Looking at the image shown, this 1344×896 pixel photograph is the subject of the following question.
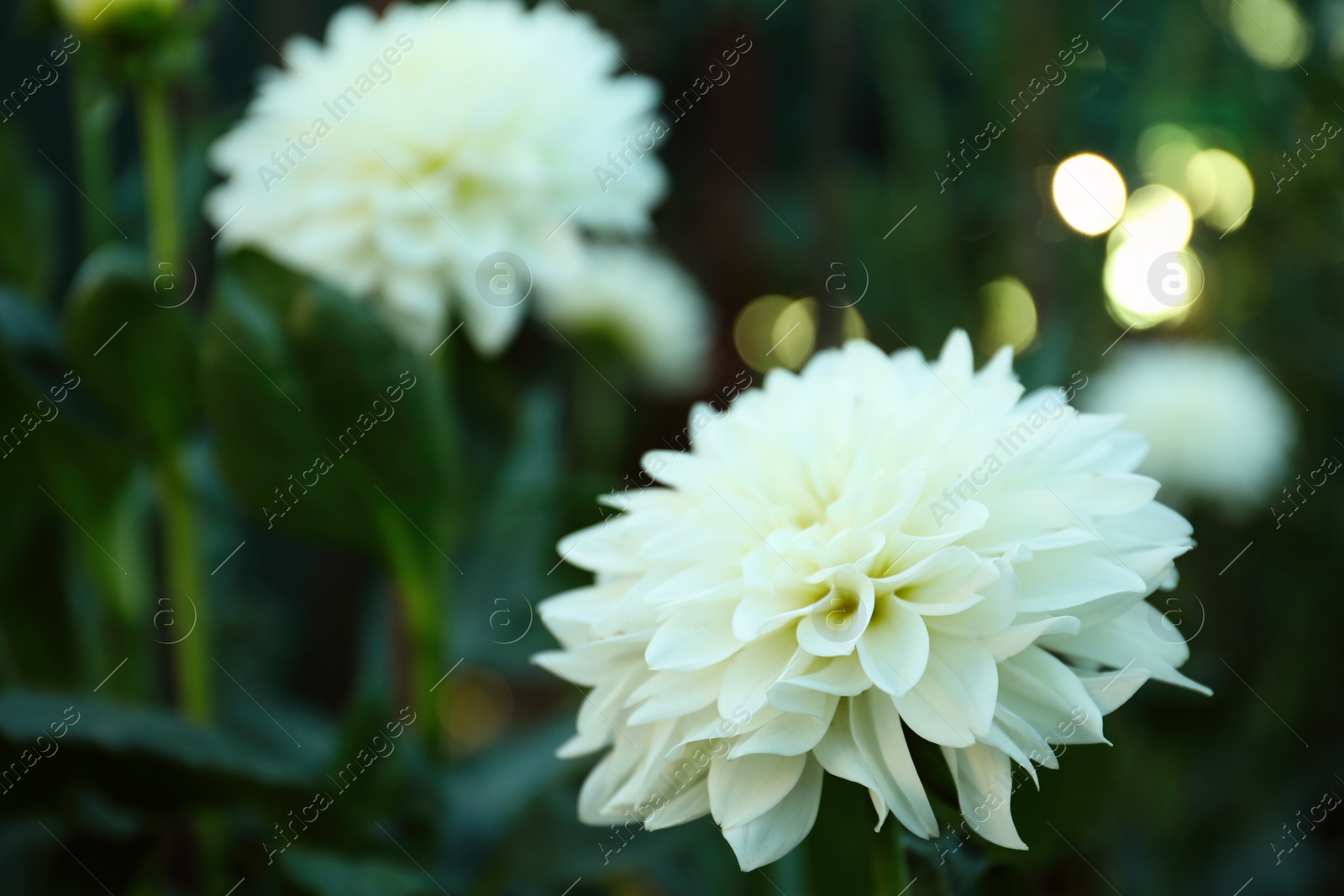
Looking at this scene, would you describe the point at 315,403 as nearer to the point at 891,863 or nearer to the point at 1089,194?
the point at 891,863

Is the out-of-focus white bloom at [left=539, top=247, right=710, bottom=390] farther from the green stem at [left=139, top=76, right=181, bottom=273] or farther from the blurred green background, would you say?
the green stem at [left=139, top=76, right=181, bottom=273]

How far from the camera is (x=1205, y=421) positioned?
3.00ft

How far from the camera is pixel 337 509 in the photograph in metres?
0.51

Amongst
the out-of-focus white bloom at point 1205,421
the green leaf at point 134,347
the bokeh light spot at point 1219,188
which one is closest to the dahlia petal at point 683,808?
the green leaf at point 134,347

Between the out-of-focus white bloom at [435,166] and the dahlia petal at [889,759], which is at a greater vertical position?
the out-of-focus white bloom at [435,166]

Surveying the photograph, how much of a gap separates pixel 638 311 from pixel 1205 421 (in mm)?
547

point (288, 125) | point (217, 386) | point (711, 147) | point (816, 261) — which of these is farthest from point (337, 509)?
point (711, 147)

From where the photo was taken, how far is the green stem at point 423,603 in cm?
51

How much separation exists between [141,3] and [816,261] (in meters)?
0.68

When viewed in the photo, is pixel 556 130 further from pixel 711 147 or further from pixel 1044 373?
pixel 711 147

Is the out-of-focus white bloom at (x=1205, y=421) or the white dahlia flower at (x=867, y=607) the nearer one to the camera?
the white dahlia flower at (x=867, y=607)

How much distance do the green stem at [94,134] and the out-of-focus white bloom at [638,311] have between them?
16.8 inches

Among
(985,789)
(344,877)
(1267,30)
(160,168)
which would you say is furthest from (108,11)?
(1267,30)

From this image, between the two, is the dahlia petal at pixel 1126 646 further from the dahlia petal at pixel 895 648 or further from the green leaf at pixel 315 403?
the green leaf at pixel 315 403
